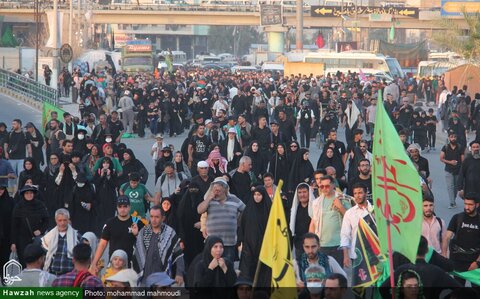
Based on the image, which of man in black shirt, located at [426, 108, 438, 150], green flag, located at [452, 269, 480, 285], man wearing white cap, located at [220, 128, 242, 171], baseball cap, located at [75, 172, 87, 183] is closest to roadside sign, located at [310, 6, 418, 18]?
man in black shirt, located at [426, 108, 438, 150]

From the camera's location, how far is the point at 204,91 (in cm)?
3975

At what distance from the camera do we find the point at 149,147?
32469mm

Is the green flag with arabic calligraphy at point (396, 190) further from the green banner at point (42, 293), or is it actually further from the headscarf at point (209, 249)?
the green banner at point (42, 293)

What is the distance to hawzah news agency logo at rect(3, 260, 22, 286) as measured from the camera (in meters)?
9.67

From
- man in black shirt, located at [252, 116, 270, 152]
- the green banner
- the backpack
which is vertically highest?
the green banner

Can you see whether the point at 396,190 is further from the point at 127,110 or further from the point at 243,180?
the point at 127,110

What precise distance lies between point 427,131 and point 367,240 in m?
20.6

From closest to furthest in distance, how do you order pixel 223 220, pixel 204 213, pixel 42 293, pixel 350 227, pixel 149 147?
pixel 42 293 → pixel 350 227 → pixel 223 220 → pixel 204 213 → pixel 149 147

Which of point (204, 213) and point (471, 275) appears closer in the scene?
point (471, 275)

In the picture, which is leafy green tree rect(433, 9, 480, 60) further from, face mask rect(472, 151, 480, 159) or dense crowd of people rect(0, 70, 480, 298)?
face mask rect(472, 151, 480, 159)

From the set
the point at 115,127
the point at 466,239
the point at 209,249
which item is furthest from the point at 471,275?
the point at 115,127

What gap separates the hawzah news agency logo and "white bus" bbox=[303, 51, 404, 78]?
51194 mm

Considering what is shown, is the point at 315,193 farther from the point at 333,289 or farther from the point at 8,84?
the point at 8,84

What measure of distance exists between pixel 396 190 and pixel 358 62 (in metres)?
59.9
